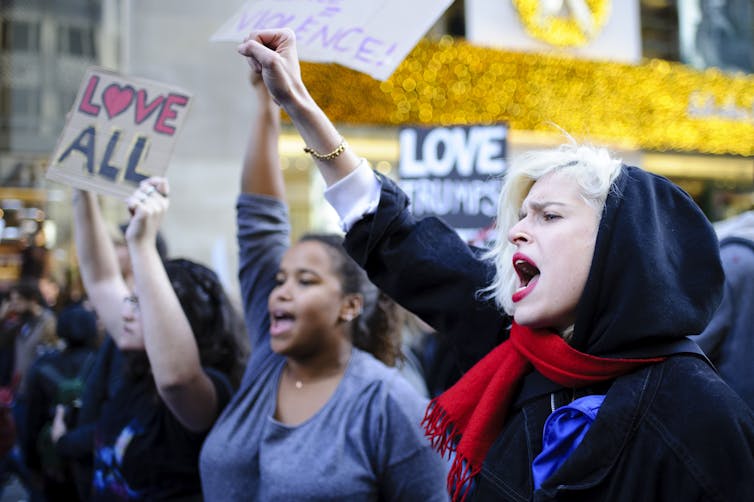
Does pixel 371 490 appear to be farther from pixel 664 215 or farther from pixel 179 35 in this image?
pixel 179 35

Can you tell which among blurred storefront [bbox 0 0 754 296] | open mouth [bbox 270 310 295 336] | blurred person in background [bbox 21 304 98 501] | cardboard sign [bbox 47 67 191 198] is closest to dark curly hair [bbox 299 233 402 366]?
open mouth [bbox 270 310 295 336]

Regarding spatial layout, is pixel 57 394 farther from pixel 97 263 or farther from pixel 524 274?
pixel 524 274

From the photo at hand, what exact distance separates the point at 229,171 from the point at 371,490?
5.56 meters

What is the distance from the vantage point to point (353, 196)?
1.83 metres

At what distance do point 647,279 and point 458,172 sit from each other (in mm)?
3360

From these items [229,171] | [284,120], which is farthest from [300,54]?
[284,120]

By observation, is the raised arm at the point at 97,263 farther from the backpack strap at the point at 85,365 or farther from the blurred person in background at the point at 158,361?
the backpack strap at the point at 85,365

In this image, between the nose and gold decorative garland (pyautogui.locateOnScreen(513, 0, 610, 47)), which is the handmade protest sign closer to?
the nose

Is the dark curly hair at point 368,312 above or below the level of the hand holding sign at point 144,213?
below

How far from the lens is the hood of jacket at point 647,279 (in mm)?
1435

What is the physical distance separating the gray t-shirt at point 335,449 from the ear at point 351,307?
0.61ft

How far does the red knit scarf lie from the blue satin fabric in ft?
0.16

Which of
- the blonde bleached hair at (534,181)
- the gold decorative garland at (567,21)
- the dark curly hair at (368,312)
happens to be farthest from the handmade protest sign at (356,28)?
the gold decorative garland at (567,21)

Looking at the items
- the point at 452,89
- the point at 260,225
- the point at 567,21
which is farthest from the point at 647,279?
the point at 567,21
